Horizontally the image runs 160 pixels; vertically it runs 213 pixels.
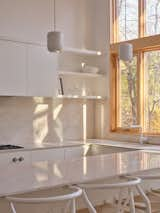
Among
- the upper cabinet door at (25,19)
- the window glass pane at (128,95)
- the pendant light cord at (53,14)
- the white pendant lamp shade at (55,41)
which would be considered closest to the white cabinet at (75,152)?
the window glass pane at (128,95)

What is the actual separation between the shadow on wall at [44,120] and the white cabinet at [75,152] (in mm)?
628

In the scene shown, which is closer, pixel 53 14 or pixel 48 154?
pixel 48 154

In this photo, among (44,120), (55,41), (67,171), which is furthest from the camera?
(44,120)

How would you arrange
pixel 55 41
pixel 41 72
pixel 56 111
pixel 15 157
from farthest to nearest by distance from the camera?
1. pixel 56 111
2. pixel 41 72
3. pixel 15 157
4. pixel 55 41

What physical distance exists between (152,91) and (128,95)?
442 millimetres

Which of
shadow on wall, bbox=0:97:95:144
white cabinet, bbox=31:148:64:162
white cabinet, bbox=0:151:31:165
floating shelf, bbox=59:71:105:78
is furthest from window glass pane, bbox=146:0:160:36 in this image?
white cabinet, bbox=0:151:31:165

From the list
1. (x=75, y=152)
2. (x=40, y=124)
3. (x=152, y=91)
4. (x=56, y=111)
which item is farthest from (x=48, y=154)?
(x=152, y=91)

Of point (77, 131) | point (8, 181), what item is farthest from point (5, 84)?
point (8, 181)

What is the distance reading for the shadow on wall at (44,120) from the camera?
5.18 meters

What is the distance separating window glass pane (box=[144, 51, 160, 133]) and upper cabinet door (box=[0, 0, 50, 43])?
1583 millimetres

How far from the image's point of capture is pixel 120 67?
19.1ft

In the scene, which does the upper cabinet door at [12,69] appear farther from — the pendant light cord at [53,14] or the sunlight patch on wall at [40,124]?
the pendant light cord at [53,14]

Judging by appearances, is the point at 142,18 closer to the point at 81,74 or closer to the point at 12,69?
the point at 81,74

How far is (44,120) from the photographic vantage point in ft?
18.2
